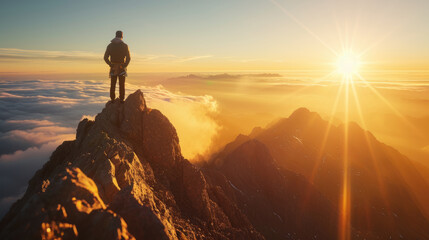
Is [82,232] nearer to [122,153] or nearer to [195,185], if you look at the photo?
[122,153]

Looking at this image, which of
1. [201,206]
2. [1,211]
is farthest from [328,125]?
[1,211]

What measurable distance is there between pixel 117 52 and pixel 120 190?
14.1m

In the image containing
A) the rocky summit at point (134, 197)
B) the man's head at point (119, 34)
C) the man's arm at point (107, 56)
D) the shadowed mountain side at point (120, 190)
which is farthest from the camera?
the man's head at point (119, 34)

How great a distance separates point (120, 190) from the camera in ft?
32.2

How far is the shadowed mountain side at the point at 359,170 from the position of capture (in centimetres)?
10119

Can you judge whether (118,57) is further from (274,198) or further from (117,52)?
(274,198)

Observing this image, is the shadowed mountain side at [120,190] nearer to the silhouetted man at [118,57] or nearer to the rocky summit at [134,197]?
the rocky summit at [134,197]

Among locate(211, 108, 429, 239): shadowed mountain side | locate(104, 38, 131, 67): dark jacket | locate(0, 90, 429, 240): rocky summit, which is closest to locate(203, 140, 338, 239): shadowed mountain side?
locate(0, 90, 429, 240): rocky summit

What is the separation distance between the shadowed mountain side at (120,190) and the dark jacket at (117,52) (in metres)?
6.01

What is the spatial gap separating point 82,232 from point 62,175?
2639 mm

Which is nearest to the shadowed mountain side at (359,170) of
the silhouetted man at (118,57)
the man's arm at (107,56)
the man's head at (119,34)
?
the silhouetted man at (118,57)

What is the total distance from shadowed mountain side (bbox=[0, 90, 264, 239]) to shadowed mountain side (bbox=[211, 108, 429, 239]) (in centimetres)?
8058

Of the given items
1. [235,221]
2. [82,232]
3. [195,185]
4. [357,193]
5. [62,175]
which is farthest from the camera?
[357,193]

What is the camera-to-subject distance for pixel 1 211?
135m
